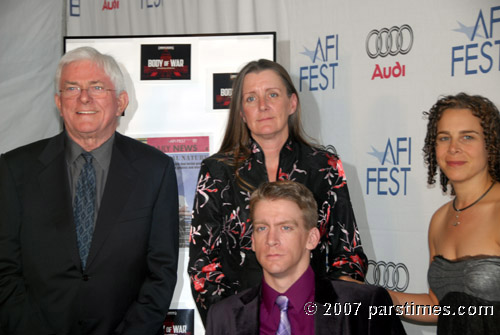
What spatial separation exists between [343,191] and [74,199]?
49.1 inches

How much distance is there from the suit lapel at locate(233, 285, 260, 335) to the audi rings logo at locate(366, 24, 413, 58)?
200 centimetres

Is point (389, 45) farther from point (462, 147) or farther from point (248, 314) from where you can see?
point (248, 314)

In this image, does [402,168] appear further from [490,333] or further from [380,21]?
[490,333]

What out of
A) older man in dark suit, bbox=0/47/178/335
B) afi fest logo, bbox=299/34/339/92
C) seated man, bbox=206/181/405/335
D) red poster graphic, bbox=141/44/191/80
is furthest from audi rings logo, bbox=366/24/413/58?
older man in dark suit, bbox=0/47/178/335

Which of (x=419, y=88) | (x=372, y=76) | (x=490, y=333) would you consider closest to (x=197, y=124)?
(x=372, y=76)

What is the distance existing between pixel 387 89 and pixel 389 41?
0.31 m

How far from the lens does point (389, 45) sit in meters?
3.56

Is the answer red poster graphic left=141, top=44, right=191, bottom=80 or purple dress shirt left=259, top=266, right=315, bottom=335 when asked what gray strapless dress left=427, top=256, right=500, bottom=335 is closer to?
purple dress shirt left=259, top=266, right=315, bottom=335

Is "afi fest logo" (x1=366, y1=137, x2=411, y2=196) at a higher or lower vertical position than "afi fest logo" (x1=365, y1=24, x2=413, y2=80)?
lower

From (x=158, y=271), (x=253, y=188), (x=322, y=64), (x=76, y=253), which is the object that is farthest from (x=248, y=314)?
(x=322, y=64)

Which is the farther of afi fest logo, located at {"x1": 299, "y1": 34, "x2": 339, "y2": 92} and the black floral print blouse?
afi fest logo, located at {"x1": 299, "y1": 34, "x2": 339, "y2": 92}

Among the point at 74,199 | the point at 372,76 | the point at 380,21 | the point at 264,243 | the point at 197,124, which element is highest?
the point at 380,21

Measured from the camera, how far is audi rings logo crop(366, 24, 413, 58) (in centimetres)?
347

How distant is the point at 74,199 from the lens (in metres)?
2.48
